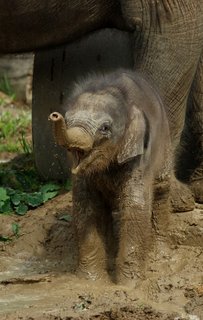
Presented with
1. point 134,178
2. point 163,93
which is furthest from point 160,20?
point 134,178

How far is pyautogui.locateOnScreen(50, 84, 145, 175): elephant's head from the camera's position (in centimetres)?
530

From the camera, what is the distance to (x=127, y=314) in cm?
546

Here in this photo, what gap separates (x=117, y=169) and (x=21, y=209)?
120 centimetres

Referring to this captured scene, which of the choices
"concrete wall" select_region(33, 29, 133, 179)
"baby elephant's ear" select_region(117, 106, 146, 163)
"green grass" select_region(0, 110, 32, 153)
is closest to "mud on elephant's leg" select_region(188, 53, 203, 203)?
"concrete wall" select_region(33, 29, 133, 179)

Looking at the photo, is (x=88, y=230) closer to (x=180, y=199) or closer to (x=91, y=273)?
(x=91, y=273)

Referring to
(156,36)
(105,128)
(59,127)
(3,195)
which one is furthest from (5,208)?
(59,127)

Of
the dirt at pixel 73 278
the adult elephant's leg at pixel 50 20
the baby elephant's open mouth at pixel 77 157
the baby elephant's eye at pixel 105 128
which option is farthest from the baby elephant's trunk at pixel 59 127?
the adult elephant's leg at pixel 50 20

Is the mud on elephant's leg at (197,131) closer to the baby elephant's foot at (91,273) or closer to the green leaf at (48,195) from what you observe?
the green leaf at (48,195)

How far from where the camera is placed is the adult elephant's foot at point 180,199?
6.44 meters

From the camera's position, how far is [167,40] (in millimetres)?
6043

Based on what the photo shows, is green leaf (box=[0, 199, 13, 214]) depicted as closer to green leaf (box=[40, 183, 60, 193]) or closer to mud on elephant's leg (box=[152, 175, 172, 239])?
green leaf (box=[40, 183, 60, 193])

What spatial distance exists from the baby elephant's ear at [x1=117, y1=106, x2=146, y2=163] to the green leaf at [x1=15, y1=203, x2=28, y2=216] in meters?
1.31

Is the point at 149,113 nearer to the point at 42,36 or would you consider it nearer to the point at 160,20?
the point at 160,20

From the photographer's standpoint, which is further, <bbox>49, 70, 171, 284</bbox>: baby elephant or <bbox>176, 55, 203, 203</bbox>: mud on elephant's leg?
<bbox>176, 55, 203, 203</bbox>: mud on elephant's leg
